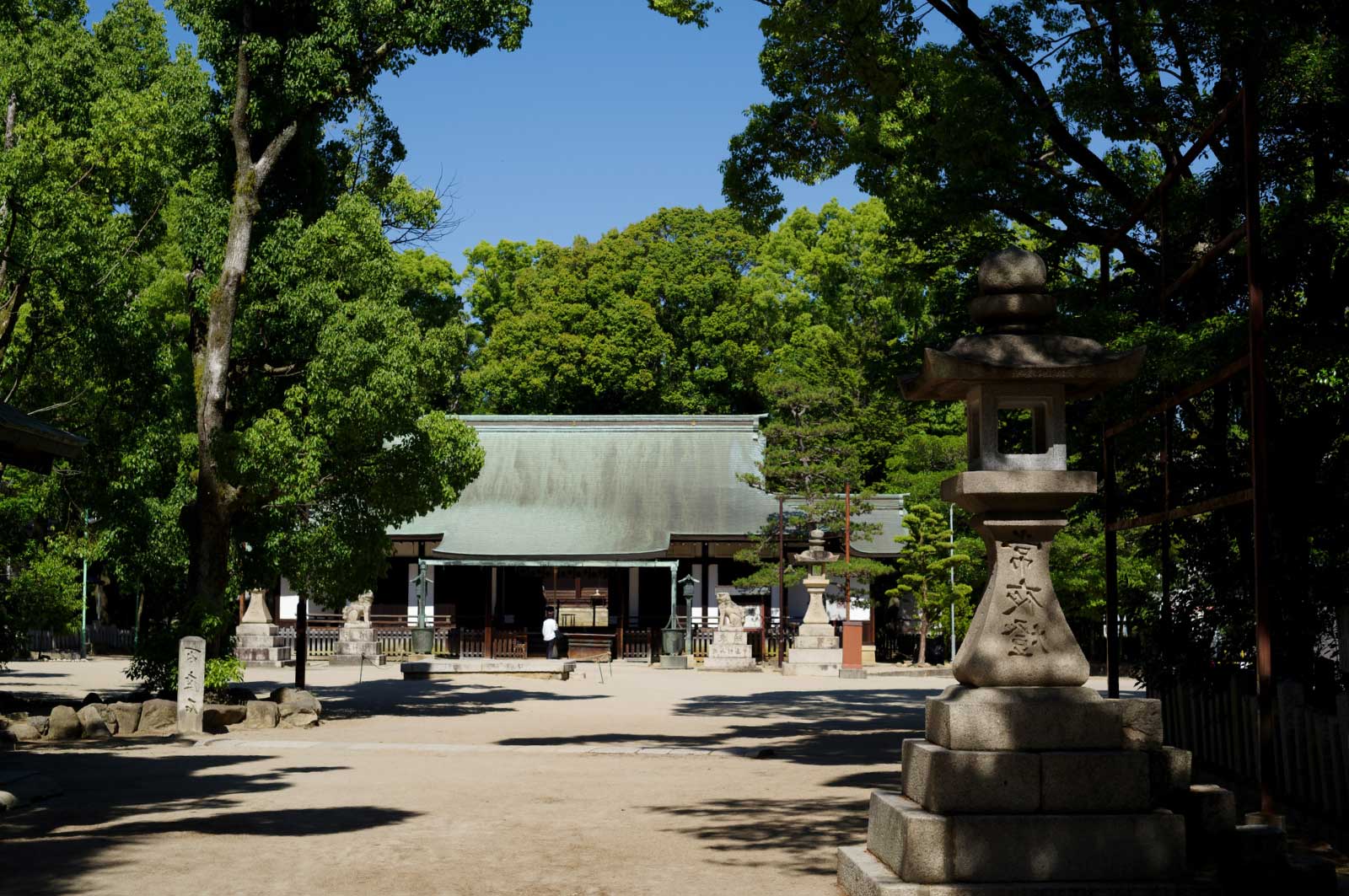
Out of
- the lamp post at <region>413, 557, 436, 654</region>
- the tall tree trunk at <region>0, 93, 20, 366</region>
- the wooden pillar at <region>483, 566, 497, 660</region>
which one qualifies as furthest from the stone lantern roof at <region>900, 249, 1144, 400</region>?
the lamp post at <region>413, 557, 436, 654</region>

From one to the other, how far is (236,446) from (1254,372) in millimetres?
12649

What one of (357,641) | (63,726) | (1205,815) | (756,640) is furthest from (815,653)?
(1205,815)

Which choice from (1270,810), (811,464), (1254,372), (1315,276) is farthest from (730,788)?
(811,464)

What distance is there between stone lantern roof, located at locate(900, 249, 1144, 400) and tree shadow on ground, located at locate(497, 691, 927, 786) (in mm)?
5052

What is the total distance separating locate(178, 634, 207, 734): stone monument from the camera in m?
15.3

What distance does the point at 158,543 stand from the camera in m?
17.4

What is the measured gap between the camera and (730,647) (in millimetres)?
32281

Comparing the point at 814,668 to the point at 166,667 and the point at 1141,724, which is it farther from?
the point at 1141,724

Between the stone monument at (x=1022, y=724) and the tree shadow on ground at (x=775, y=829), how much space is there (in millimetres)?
755

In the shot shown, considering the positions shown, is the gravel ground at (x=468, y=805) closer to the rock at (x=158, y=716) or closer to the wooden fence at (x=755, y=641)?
the rock at (x=158, y=716)

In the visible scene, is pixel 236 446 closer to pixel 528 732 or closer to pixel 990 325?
pixel 528 732

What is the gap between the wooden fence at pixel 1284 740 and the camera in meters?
8.31

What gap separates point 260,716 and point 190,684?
1.30m

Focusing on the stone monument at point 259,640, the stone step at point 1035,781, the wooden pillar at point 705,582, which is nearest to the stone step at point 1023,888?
the stone step at point 1035,781
